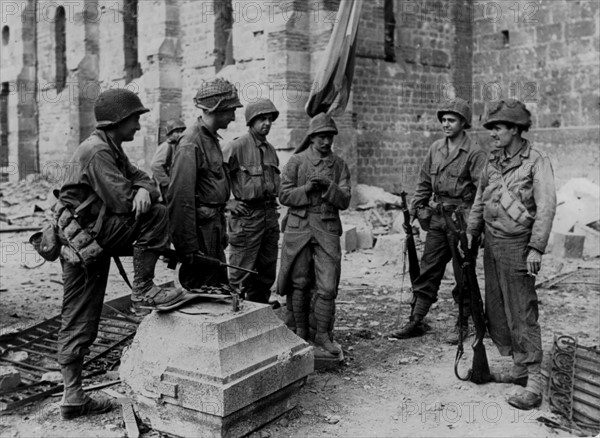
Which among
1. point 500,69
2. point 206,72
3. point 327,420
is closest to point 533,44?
point 500,69

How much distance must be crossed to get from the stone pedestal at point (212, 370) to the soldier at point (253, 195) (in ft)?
5.65

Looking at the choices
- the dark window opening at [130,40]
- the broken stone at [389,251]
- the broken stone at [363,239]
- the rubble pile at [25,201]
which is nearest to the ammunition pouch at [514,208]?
the broken stone at [389,251]

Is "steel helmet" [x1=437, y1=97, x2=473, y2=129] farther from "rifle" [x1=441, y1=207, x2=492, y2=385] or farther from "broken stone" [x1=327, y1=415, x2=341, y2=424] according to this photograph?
"broken stone" [x1=327, y1=415, x2=341, y2=424]

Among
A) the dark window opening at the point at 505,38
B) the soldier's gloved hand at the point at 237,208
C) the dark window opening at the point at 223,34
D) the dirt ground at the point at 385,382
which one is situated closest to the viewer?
the dirt ground at the point at 385,382

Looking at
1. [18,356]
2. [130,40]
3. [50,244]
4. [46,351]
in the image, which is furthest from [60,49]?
[50,244]

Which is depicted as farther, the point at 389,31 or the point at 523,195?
the point at 389,31

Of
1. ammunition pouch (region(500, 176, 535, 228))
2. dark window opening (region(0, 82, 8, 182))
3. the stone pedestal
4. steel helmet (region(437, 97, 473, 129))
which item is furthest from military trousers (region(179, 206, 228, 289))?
dark window opening (region(0, 82, 8, 182))

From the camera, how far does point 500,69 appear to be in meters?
16.4

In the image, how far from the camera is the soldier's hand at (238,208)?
639cm

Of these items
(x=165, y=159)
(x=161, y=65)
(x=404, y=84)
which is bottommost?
(x=165, y=159)

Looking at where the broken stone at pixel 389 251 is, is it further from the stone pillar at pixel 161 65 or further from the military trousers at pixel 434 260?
the stone pillar at pixel 161 65

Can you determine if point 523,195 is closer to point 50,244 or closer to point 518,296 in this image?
point 518,296

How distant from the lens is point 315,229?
5969 millimetres

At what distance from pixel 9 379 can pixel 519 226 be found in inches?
159
